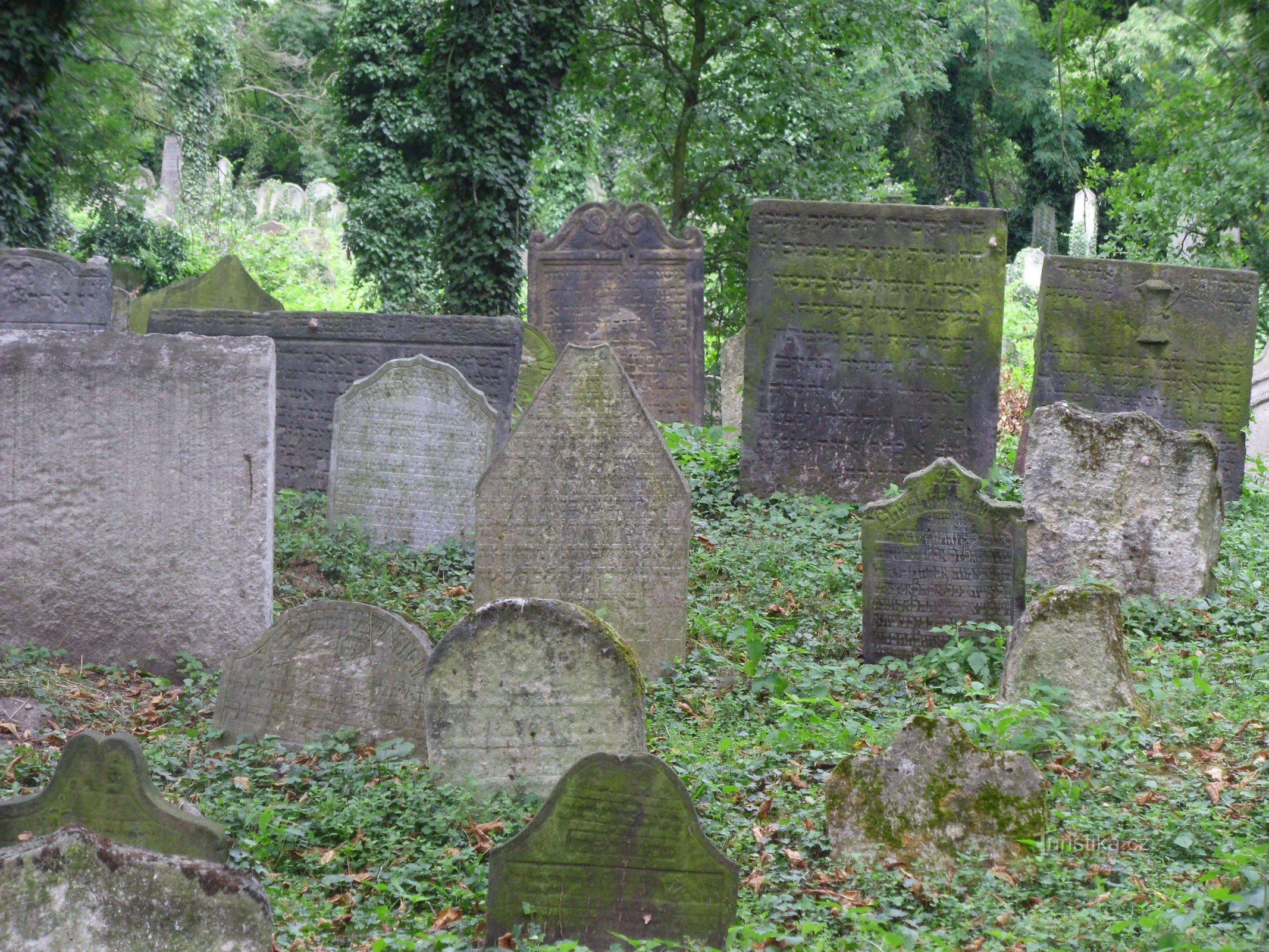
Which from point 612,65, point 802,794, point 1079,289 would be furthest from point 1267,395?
point 802,794

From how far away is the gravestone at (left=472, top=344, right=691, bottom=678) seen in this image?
22.4 ft

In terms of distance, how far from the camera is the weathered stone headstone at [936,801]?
470 cm

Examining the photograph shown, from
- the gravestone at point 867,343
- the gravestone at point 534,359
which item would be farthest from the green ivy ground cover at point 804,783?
the gravestone at point 534,359

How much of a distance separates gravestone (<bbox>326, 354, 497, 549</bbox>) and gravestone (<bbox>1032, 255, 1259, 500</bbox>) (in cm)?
431

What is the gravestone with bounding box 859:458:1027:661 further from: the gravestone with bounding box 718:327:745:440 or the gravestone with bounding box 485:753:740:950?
the gravestone with bounding box 718:327:745:440

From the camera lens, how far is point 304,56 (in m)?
35.6

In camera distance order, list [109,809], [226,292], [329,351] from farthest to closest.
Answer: [226,292] → [329,351] → [109,809]

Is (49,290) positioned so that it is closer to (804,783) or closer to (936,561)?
(936,561)

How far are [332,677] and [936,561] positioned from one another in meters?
3.06

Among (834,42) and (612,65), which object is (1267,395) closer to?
(834,42)

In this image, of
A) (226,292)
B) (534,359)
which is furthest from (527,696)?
(226,292)

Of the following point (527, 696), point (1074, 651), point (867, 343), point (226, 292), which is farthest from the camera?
point (226, 292)

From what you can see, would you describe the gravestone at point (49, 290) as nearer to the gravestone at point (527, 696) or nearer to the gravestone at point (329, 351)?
the gravestone at point (329, 351)

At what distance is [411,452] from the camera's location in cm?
888
